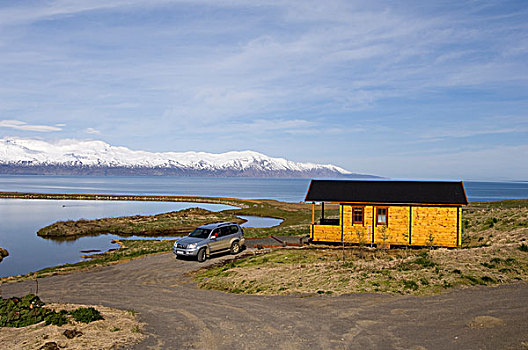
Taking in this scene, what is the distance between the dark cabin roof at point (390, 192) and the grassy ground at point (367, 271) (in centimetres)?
409

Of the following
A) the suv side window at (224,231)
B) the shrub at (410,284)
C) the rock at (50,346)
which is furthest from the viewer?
the suv side window at (224,231)

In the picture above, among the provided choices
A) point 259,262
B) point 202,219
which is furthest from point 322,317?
point 202,219

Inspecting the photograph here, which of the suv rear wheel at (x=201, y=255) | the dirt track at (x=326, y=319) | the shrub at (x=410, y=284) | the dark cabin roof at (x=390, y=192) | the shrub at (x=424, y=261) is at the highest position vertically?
the dark cabin roof at (x=390, y=192)

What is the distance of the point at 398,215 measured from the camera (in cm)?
2789

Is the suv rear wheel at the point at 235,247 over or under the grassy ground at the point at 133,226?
over

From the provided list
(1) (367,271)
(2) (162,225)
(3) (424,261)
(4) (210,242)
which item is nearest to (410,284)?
(1) (367,271)

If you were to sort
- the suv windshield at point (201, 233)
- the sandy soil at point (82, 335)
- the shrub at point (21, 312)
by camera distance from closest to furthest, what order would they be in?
the sandy soil at point (82, 335)
the shrub at point (21, 312)
the suv windshield at point (201, 233)

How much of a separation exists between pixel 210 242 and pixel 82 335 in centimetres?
1574

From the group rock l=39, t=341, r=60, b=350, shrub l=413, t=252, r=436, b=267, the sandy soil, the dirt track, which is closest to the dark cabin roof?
shrub l=413, t=252, r=436, b=267

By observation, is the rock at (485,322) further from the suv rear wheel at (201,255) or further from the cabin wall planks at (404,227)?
the suv rear wheel at (201,255)

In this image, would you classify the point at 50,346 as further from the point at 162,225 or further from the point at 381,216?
the point at 162,225

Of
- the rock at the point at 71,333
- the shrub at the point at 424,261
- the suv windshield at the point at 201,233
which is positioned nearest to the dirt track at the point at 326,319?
the rock at the point at 71,333

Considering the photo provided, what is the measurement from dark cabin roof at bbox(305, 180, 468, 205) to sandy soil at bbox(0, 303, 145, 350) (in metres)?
18.7

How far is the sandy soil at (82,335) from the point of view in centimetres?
1011
